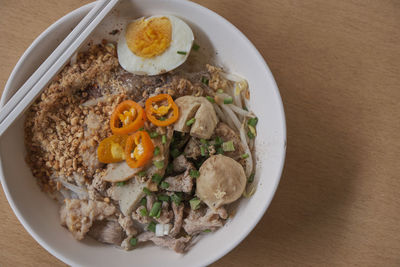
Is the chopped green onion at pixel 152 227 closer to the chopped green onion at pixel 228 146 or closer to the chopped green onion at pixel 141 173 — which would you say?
the chopped green onion at pixel 141 173

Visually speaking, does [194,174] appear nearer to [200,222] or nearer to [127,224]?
[200,222]

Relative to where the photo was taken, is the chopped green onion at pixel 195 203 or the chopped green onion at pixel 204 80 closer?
the chopped green onion at pixel 195 203

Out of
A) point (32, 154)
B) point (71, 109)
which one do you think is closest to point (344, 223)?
point (71, 109)

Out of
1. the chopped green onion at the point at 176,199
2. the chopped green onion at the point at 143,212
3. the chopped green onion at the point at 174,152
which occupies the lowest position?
the chopped green onion at the point at 143,212

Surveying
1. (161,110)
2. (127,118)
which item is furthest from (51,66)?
(161,110)

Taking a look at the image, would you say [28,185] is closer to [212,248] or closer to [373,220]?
[212,248]

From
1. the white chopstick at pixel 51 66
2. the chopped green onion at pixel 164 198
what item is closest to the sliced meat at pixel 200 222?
the chopped green onion at pixel 164 198
